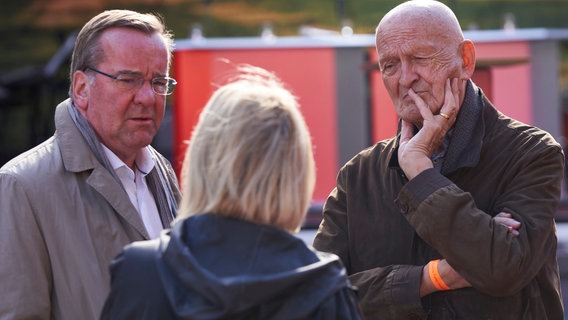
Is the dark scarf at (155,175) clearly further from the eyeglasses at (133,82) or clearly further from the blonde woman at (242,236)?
the blonde woman at (242,236)

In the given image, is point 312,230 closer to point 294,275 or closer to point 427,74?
point 427,74

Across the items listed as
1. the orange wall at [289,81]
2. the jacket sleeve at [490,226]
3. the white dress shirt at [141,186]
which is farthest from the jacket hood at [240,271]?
the orange wall at [289,81]

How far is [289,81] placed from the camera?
7.47m

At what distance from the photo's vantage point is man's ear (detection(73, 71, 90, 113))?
2.68 meters

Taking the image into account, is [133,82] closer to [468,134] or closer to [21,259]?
[21,259]

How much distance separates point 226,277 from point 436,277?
0.93 metres

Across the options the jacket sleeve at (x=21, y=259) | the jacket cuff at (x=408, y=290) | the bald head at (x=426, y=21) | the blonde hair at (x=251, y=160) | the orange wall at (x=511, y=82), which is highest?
the bald head at (x=426, y=21)

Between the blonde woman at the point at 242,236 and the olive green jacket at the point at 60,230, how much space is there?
22.4 inches

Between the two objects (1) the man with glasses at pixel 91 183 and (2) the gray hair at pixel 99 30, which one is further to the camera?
(2) the gray hair at pixel 99 30

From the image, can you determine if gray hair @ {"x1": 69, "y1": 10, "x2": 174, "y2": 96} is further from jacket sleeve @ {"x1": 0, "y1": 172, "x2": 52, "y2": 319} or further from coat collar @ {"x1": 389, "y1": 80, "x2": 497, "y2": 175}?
coat collar @ {"x1": 389, "y1": 80, "x2": 497, "y2": 175}

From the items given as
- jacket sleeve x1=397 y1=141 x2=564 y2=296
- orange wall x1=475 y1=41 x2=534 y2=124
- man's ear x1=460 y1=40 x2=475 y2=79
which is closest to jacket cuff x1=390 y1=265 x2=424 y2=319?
jacket sleeve x1=397 y1=141 x2=564 y2=296

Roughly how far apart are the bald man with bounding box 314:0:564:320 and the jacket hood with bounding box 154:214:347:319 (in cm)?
64

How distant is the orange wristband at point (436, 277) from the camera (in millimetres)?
2496

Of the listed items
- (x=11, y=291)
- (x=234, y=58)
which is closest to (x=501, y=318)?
(x=11, y=291)
